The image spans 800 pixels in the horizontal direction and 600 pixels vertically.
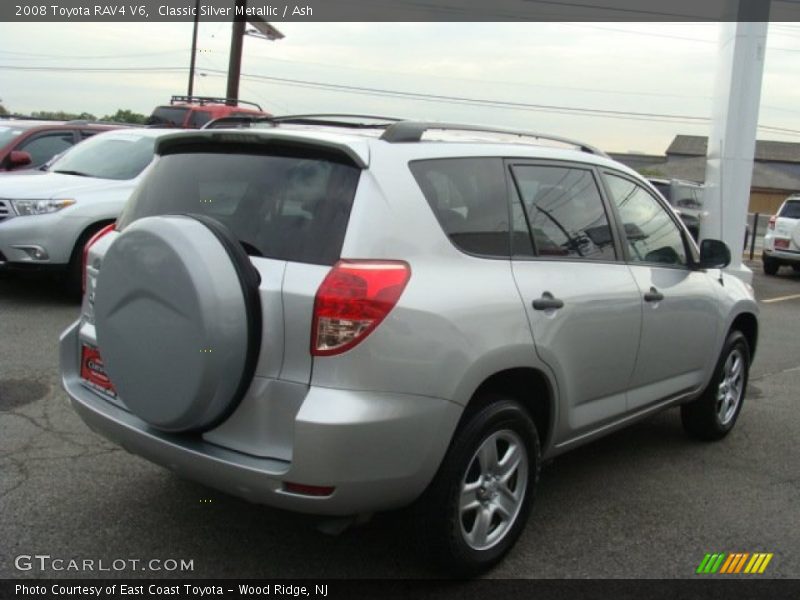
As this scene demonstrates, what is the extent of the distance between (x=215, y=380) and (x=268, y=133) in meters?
1.00

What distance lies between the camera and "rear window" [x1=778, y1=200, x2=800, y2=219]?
659 inches

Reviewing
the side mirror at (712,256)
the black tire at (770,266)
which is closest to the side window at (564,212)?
the side mirror at (712,256)

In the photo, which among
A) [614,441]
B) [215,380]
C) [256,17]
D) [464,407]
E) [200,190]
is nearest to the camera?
[215,380]

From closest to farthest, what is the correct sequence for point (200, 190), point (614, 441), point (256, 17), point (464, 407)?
point (464, 407) → point (200, 190) → point (614, 441) → point (256, 17)

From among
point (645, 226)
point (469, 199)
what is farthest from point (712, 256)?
point (469, 199)

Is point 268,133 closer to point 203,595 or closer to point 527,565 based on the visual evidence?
point 203,595

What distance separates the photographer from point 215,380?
276 cm

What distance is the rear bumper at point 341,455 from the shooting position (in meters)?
2.69

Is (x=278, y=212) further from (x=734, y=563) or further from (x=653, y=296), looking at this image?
(x=734, y=563)

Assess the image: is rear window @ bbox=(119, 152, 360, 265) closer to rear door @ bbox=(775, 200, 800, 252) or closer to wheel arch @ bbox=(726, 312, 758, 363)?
wheel arch @ bbox=(726, 312, 758, 363)

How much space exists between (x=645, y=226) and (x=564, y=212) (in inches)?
32.7

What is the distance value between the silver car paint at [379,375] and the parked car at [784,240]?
14748 mm

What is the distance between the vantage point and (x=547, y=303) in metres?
3.38

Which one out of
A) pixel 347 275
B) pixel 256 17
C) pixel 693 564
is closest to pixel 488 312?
pixel 347 275
